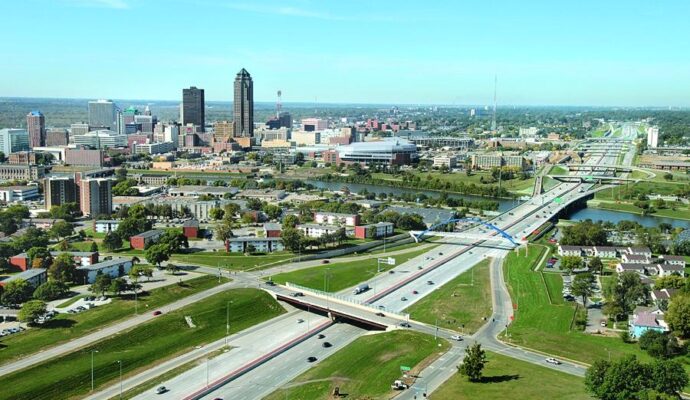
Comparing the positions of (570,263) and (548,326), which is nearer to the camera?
(548,326)

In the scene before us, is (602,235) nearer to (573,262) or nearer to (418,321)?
(573,262)

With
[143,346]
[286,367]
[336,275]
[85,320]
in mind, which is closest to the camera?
[286,367]

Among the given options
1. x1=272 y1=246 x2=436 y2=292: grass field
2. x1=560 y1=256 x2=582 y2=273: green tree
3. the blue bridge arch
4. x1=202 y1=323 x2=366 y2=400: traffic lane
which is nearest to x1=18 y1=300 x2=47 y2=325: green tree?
x1=202 y1=323 x2=366 y2=400: traffic lane

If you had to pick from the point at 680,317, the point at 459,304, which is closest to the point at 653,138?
the point at 459,304

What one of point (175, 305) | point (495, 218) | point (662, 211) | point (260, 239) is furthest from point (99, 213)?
point (662, 211)

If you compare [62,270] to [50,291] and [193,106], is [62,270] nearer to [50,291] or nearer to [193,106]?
[50,291]
